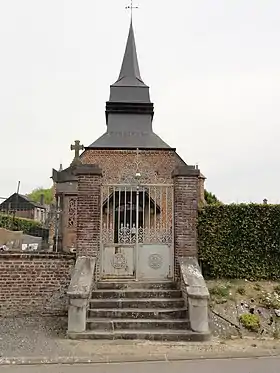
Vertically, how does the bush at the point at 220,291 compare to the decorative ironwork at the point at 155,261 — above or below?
below

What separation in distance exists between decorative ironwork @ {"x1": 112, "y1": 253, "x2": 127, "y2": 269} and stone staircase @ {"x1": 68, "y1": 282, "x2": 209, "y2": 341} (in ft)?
1.55

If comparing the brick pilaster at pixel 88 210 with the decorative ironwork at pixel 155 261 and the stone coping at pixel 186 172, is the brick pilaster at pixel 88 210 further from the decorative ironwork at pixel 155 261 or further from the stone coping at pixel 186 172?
the stone coping at pixel 186 172

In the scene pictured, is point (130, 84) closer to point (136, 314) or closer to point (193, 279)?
point (193, 279)

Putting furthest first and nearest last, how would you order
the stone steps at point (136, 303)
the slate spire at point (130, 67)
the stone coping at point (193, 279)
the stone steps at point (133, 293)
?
the slate spire at point (130, 67)
the stone steps at point (133, 293)
the stone steps at point (136, 303)
the stone coping at point (193, 279)

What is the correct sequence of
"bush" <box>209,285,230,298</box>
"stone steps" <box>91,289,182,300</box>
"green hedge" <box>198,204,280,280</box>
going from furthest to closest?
"green hedge" <box>198,204,280,280</box> → "bush" <box>209,285,230,298</box> → "stone steps" <box>91,289,182,300</box>

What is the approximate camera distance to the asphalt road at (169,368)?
18.1ft

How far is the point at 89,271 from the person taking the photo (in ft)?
26.6

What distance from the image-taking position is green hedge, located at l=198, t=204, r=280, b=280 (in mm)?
9047

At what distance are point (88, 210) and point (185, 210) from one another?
2.10 meters

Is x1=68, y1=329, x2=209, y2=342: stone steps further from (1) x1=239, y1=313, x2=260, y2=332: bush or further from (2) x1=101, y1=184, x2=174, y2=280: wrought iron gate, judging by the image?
(2) x1=101, y1=184, x2=174, y2=280: wrought iron gate

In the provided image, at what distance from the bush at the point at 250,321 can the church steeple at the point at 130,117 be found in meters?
16.7

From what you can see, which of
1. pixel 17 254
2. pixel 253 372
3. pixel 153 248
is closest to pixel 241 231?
pixel 153 248

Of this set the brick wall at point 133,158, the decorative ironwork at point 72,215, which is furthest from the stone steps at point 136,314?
the brick wall at point 133,158

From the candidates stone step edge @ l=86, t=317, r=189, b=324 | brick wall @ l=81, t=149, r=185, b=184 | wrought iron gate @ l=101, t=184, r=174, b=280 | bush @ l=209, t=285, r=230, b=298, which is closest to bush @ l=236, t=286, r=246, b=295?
bush @ l=209, t=285, r=230, b=298
